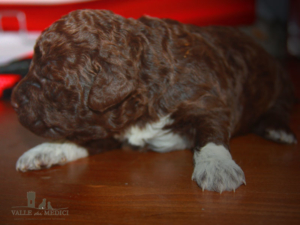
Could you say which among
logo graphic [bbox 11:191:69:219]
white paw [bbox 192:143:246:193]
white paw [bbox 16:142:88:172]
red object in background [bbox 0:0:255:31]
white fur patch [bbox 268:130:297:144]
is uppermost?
red object in background [bbox 0:0:255:31]

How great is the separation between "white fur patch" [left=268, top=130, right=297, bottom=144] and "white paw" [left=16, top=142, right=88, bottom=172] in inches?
67.0

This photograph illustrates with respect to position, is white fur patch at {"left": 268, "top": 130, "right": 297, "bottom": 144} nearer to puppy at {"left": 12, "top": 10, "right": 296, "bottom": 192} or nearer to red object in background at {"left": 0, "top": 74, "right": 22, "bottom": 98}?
puppy at {"left": 12, "top": 10, "right": 296, "bottom": 192}

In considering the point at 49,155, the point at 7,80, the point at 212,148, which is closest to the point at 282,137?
the point at 212,148

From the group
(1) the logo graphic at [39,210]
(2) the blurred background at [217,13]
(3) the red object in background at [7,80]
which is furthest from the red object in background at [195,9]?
(1) the logo graphic at [39,210]

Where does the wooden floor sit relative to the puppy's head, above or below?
below

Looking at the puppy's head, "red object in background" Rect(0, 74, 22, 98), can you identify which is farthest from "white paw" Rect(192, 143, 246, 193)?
"red object in background" Rect(0, 74, 22, 98)

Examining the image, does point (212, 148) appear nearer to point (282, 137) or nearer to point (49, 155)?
point (282, 137)

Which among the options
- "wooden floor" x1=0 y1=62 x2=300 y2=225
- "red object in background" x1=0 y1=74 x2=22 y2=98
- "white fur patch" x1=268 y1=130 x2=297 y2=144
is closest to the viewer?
"wooden floor" x1=0 y1=62 x2=300 y2=225

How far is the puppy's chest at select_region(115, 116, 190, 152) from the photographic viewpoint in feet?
7.47

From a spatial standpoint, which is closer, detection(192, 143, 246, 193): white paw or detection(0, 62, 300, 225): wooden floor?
detection(0, 62, 300, 225): wooden floor

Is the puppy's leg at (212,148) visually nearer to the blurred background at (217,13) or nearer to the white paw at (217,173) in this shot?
the white paw at (217,173)

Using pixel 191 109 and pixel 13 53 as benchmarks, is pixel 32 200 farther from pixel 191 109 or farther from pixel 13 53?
Answer: pixel 13 53

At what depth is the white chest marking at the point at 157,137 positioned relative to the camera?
7.47 ft

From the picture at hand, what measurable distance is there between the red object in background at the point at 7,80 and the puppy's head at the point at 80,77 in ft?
8.05
